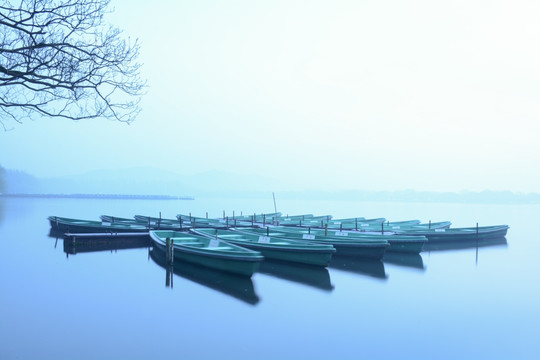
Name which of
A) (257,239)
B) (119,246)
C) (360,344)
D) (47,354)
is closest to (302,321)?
(360,344)

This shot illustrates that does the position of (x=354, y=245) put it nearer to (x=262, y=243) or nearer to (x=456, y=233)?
(x=262, y=243)

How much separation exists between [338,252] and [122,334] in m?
11.3

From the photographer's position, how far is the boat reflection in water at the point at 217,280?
13297 mm

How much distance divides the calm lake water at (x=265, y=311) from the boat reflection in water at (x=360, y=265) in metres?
0.09

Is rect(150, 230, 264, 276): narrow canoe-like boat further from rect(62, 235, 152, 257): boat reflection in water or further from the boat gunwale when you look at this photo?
rect(62, 235, 152, 257): boat reflection in water

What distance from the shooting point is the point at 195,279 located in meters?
14.7

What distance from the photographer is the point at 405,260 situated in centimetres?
2072

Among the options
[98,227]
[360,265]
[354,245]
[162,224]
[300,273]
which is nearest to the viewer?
[300,273]

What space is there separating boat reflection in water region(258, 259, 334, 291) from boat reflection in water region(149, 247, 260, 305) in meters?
2.08

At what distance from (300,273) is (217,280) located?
358 cm

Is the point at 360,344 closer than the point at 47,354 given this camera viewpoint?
No

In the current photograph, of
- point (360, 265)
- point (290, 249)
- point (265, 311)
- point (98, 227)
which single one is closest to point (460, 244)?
point (360, 265)

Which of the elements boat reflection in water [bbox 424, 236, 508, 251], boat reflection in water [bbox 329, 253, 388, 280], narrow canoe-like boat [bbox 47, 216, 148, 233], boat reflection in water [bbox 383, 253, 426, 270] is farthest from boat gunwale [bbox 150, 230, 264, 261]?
boat reflection in water [bbox 424, 236, 508, 251]

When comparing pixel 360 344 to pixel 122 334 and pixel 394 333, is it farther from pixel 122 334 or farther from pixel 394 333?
pixel 122 334
